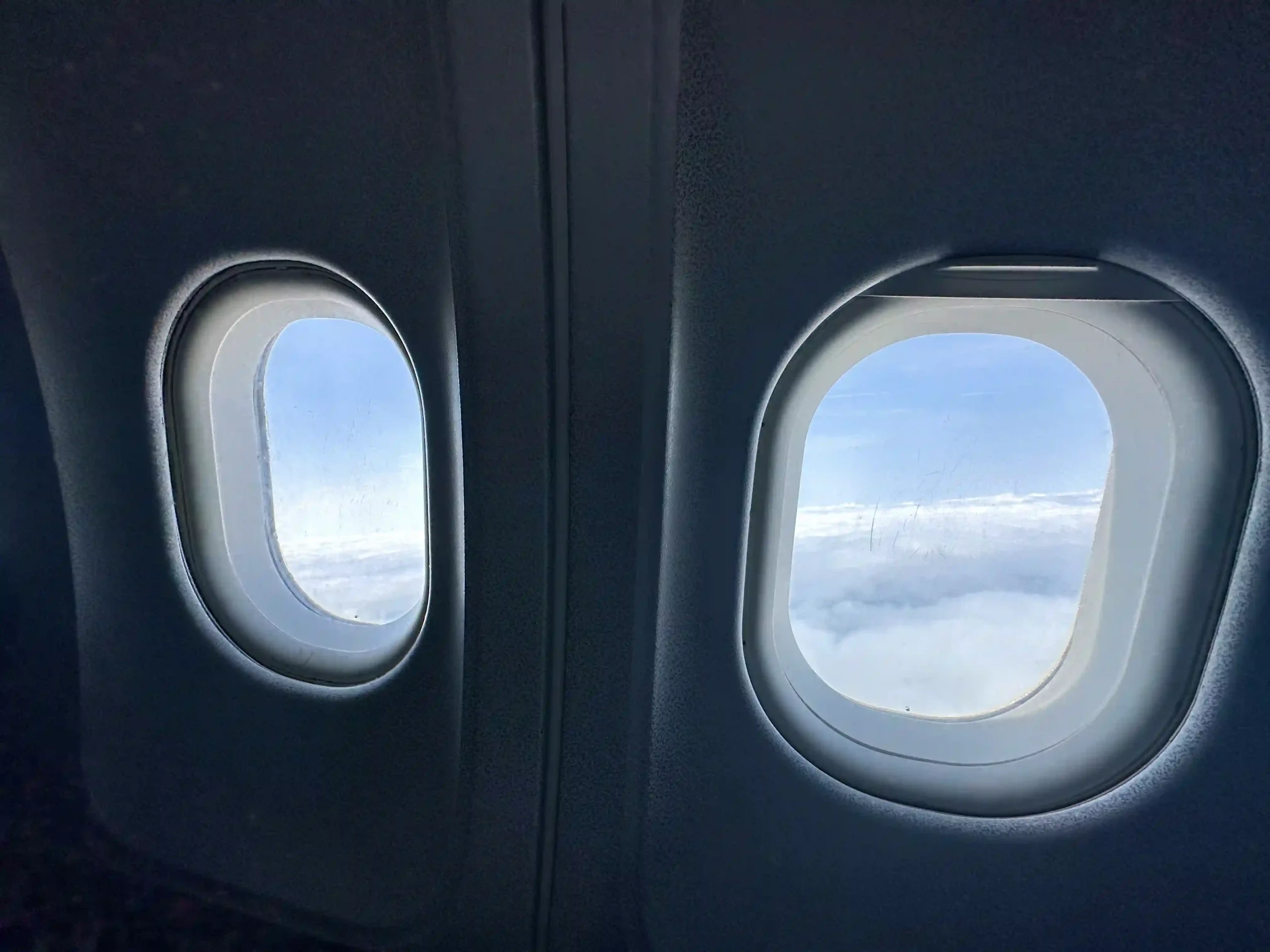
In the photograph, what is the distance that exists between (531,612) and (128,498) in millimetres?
1263

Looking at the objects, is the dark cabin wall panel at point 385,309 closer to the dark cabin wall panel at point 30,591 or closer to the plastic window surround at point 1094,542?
the dark cabin wall panel at point 30,591

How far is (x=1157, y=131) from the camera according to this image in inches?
46.6

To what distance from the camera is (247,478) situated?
198 centimetres

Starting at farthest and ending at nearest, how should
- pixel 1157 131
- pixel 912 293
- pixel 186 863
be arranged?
pixel 186 863 < pixel 912 293 < pixel 1157 131

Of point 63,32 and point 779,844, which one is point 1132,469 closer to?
point 779,844

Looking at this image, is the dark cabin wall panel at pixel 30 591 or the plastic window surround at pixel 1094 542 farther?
the dark cabin wall panel at pixel 30 591

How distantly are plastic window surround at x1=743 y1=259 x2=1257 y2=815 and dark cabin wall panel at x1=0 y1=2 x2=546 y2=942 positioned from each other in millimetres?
667

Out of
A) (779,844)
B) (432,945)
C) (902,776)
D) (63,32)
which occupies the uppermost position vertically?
(63,32)

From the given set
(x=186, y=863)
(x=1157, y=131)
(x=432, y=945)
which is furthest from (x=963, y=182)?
(x=186, y=863)

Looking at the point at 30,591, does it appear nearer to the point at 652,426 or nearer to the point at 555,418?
the point at 555,418

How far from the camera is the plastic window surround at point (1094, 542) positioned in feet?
4.48

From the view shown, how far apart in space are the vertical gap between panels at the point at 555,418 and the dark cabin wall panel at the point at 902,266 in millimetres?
244

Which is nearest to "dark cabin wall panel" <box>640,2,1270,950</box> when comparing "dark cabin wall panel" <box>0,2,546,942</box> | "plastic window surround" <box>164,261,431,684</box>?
"dark cabin wall panel" <box>0,2,546,942</box>

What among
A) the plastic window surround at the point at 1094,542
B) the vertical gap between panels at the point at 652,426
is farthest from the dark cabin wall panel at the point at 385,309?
the plastic window surround at the point at 1094,542
